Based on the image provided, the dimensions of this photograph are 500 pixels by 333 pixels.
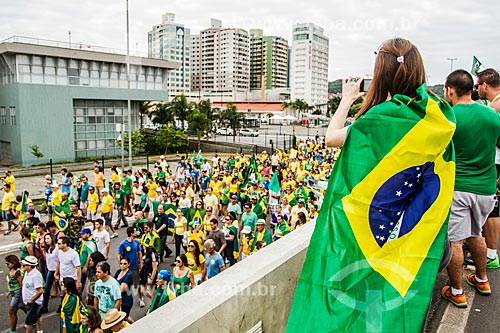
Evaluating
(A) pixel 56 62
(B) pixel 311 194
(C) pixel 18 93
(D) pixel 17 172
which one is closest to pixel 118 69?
(A) pixel 56 62

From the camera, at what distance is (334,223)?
1.93 m

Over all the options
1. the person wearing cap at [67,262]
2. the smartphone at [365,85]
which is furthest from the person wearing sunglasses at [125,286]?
the smartphone at [365,85]

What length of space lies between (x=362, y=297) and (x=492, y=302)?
1984mm

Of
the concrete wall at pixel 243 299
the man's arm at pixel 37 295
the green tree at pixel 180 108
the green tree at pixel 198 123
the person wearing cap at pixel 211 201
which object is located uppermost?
the green tree at pixel 180 108

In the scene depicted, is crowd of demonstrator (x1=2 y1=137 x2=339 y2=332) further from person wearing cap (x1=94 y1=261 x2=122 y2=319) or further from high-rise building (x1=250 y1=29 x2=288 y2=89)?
high-rise building (x1=250 y1=29 x2=288 y2=89)

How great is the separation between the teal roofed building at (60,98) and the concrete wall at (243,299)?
36311mm

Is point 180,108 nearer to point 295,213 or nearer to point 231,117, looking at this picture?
point 231,117

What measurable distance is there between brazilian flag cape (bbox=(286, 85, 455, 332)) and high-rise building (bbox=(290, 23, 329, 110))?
117080mm

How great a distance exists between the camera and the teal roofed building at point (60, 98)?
3500 centimetres

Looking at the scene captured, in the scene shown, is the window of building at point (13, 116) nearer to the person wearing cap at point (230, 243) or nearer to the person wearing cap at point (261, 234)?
the person wearing cap at point (230, 243)

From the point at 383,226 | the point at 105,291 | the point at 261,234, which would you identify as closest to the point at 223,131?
the point at 261,234

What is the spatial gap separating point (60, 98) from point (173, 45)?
125m

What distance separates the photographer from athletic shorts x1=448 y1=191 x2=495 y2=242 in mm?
3178

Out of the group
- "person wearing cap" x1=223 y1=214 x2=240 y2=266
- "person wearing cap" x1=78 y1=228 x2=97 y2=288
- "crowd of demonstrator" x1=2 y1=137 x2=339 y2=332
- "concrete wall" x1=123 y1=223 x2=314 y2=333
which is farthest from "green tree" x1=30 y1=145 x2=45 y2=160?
"concrete wall" x1=123 y1=223 x2=314 y2=333
